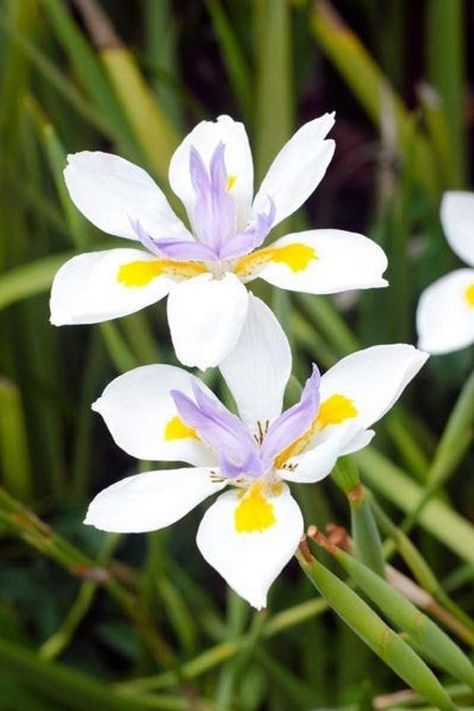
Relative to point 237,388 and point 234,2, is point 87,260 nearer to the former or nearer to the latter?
point 237,388

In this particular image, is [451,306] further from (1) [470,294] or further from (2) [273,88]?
(2) [273,88]

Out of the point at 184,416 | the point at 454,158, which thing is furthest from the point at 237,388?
the point at 454,158

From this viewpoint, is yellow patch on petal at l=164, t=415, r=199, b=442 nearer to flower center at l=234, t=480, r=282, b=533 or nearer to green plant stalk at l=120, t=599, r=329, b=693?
flower center at l=234, t=480, r=282, b=533

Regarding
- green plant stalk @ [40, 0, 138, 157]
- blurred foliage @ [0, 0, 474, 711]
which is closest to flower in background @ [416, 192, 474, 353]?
blurred foliage @ [0, 0, 474, 711]

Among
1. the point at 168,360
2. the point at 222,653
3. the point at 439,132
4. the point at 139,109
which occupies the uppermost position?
the point at 139,109

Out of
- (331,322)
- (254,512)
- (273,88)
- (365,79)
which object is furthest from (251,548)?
(365,79)

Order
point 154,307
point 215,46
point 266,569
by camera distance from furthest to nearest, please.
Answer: point 215,46, point 154,307, point 266,569
